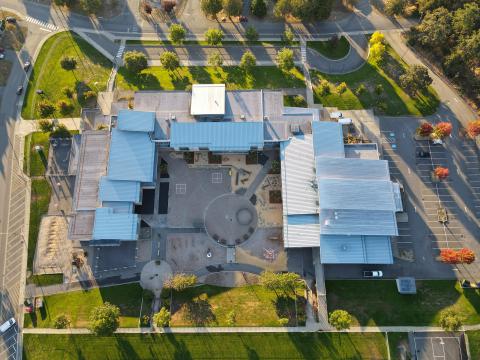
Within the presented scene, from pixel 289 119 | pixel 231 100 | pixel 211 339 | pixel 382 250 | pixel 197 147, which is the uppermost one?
pixel 231 100

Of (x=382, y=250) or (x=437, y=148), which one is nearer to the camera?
(x=382, y=250)

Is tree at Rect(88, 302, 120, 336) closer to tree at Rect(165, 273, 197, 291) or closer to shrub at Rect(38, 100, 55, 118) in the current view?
tree at Rect(165, 273, 197, 291)

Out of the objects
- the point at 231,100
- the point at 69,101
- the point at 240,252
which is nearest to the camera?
the point at 240,252

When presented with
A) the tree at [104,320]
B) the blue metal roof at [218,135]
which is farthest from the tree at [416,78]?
the tree at [104,320]

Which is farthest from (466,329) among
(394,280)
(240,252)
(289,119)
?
(289,119)

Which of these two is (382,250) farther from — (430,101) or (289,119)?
(430,101)

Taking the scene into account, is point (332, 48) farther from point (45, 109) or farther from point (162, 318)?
point (162, 318)

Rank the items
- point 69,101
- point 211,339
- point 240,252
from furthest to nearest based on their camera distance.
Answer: point 69,101 → point 240,252 → point 211,339

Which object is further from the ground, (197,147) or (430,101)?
(430,101)

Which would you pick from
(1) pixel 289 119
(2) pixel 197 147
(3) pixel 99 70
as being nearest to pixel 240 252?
(2) pixel 197 147
